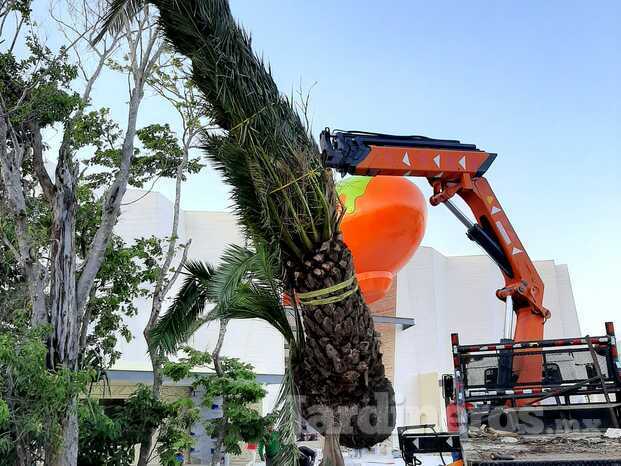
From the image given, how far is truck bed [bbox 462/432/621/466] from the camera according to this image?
4043 millimetres

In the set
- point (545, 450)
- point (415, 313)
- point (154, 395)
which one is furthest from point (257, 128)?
point (415, 313)

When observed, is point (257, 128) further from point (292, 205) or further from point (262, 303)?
point (262, 303)

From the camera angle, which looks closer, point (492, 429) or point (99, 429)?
point (492, 429)

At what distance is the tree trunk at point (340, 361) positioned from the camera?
268 inches

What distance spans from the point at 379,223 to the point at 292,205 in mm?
4272

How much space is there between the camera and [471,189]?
26.8 feet

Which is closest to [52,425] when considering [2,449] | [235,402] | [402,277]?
[2,449]

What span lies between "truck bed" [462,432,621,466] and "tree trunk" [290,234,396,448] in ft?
6.71

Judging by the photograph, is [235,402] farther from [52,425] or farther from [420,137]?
[420,137]

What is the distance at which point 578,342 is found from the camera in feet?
20.3

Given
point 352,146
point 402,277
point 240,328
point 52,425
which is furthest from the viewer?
point 402,277

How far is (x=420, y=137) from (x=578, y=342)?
11.7ft

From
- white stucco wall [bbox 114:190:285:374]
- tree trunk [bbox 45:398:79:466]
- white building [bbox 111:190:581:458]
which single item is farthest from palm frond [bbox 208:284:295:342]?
white stucco wall [bbox 114:190:285:374]

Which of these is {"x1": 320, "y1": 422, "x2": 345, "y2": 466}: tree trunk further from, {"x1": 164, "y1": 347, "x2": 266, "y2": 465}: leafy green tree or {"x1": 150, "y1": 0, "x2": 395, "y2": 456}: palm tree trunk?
{"x1": 164, "y1": 347, "x2": 266, "y2": 465}: leafy green tree
